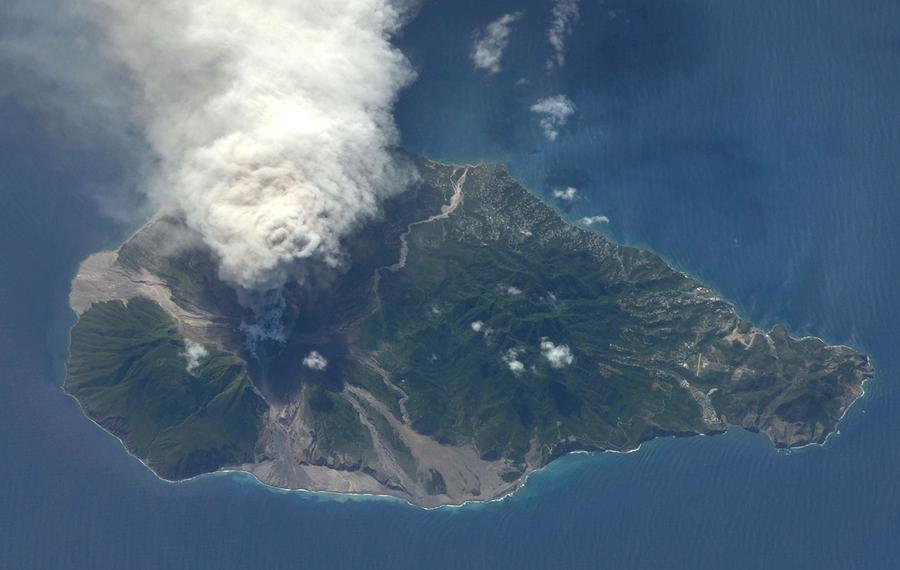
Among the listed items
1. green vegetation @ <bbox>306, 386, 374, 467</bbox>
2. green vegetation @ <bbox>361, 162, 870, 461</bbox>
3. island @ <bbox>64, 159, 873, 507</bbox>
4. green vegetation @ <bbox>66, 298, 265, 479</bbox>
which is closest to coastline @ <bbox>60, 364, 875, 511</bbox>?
island @ <bbox>64, 159, 873, 507</bbox>

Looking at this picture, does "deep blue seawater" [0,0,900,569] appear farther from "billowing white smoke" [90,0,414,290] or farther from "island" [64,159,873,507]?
"billowing white smoke" [90,0,414,290]

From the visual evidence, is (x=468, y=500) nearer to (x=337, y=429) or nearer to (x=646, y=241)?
(x=337, y=429)

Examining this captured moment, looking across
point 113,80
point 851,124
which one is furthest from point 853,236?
point 113,80

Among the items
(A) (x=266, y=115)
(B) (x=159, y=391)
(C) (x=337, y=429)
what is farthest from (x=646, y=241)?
(B) (x=159, y=391)

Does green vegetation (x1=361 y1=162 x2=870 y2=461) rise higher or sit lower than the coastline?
higher

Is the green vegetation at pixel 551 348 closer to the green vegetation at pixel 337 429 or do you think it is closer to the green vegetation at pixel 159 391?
the green vegetation at pixel 337 429

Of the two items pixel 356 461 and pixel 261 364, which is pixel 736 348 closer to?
pixel 356 461
